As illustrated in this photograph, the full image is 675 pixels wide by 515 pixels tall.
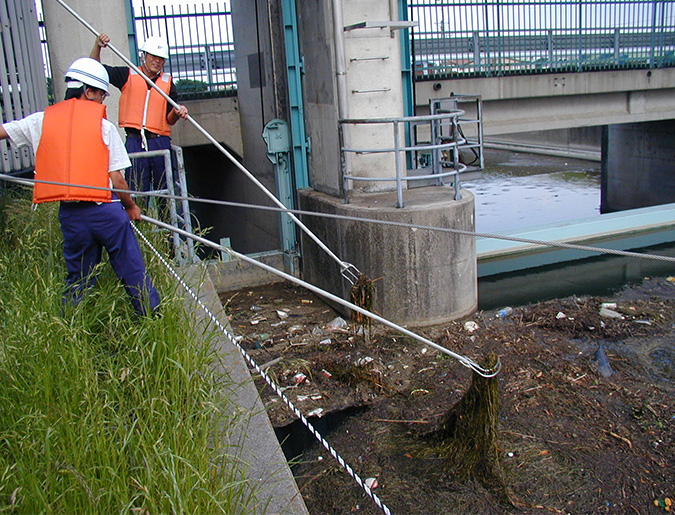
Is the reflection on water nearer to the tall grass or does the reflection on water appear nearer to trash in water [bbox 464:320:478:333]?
trash in water [bbox 464:320:478:333]

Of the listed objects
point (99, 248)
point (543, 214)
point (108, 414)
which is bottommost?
point (543, 214)

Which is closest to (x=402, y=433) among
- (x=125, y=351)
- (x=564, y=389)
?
(x=564, y=389)

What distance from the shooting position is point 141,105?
7.23 m

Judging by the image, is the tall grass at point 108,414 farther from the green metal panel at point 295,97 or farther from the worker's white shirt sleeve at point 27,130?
the green metal panel at point 295,97

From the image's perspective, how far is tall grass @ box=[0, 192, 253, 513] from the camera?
9.37 ft

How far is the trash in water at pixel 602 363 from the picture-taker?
6.56m

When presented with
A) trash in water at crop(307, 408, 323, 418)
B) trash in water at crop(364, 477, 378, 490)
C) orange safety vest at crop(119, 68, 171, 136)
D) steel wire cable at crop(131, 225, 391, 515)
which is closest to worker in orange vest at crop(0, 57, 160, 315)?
steel wire cable at crop(131, 225, 391, 515)

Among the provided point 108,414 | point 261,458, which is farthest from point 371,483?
point 108,414

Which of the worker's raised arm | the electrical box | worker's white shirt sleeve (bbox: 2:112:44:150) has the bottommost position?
the electrical box

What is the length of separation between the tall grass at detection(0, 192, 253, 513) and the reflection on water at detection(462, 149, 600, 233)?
10785 millimetres

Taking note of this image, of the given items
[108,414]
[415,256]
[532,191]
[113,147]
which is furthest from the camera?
[532,191]

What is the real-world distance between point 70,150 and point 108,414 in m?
1.75

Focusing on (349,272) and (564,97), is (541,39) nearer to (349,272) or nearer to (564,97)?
(564,97)

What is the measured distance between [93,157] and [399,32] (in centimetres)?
545
